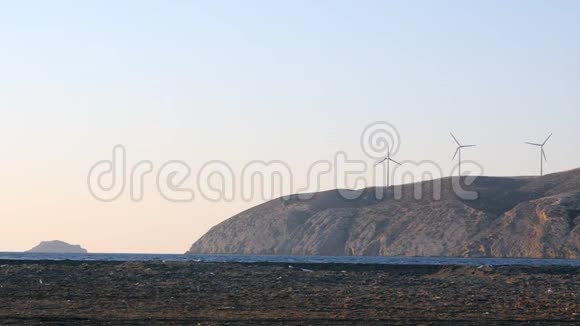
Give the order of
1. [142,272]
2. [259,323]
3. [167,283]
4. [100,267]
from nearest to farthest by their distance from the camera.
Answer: [259,323] → [167,283] → [142,272] → [100,267]

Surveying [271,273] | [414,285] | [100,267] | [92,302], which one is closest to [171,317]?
[92,302]

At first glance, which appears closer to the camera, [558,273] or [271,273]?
[271,273]

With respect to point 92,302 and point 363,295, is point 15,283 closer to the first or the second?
point 92,302

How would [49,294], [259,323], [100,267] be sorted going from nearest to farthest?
[259,323] → [49,294] → [100,267]

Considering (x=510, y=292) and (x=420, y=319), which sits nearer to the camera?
(x=420, y=319)

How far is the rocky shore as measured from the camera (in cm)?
3409

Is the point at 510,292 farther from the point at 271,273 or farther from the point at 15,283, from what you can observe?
the point at 15,283

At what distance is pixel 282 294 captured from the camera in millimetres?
43750

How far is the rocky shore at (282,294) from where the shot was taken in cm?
3409

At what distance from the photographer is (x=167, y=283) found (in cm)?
4919

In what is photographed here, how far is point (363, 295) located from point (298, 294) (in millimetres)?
2515

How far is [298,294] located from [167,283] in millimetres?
7781

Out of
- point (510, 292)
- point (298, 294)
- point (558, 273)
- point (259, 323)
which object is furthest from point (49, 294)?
point (558, 273)

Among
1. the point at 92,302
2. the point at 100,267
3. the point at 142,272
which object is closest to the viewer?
the point at 92,302
